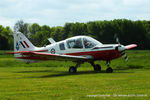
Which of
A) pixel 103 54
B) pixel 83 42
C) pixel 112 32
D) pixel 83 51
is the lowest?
pixel 103 54

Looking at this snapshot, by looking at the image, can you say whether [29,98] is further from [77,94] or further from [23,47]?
[23,47]

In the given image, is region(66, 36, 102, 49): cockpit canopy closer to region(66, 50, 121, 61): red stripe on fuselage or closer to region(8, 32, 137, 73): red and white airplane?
region(8, 32, 137, 73): red and white airplane

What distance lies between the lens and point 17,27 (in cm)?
12900

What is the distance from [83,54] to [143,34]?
82614mm

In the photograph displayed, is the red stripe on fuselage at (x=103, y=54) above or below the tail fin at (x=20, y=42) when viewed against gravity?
below

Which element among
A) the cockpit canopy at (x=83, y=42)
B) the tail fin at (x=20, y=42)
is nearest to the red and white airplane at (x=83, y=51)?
the cockpit canopy at (x=83, y=42)

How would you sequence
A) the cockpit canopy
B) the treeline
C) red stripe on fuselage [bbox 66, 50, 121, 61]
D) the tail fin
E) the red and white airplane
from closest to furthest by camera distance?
the red and white airplane < red stripe on fuselage [bbox 66, 50, 121, 61] < the cockpit canopy < the tail fin < the treeline

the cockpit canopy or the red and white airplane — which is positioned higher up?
the cockpit canopy

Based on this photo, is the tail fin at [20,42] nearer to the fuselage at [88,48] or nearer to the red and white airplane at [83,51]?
the red and white airplane at [83,51]

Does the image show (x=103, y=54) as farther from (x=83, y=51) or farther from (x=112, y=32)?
(x=112, y=32)

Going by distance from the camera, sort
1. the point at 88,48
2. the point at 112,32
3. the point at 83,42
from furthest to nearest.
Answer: the point at 112,32
the point at 83,42
the point at 88,48

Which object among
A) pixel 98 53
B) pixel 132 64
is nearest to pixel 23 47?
pixel 98 53

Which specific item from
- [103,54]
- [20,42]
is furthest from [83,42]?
[20,42]

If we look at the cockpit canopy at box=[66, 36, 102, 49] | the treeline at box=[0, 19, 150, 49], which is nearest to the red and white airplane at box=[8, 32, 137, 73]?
the cockpit canopy at box=[66, 36, 102, 49]
